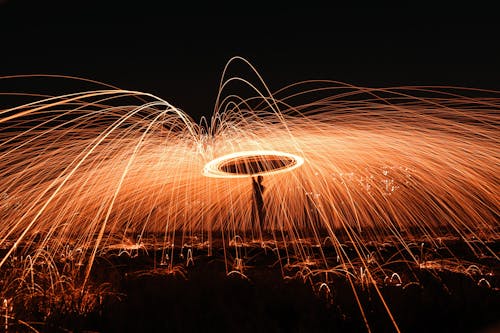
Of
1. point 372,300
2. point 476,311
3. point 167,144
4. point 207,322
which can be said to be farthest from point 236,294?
point 167,144

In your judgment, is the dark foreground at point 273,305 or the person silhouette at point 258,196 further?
the person silhouette at point 258,196

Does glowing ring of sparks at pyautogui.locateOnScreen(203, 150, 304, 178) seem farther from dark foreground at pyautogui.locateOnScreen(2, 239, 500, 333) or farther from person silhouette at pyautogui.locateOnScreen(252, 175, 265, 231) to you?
dark foreground at pyautogui.locateOnScreen(2, 239, 500, 333)

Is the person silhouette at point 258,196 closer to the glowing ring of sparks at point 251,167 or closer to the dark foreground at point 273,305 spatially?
the glowing ring of sparks at point 251,167

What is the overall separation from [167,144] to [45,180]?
2.76 metres

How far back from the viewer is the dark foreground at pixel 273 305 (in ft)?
15.4

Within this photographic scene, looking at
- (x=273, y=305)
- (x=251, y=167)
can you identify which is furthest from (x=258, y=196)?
(x=273, y=305)

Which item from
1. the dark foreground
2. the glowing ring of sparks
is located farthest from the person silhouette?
the dark foreground

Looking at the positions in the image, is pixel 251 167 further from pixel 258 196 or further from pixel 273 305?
pixel 273 305

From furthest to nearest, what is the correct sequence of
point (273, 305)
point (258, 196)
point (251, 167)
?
point (258, 196), point (251, 167), point (273, 305)

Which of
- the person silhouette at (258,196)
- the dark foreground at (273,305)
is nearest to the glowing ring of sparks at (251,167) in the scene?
the person silhouette at (258,196)

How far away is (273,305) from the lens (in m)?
5.30

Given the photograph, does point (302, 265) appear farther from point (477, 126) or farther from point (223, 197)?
point (223, 197)

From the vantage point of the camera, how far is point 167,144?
9.91 m

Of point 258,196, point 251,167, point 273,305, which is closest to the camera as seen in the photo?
point 273,305
